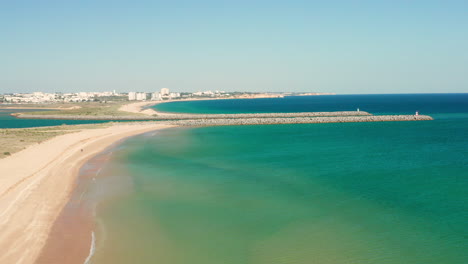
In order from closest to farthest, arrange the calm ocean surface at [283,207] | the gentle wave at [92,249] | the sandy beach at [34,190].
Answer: the gentle wave at [92,249] → the calm ocean surface at [283,207] → the sandy beach at [34,190]

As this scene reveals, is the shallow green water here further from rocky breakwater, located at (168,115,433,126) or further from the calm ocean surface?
rocky breakwater, located at (168,115,433,126)

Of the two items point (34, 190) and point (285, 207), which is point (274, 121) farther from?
point (34, 190)

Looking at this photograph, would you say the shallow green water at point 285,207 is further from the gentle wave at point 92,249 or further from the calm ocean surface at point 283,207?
the gentle wave at point 92,249

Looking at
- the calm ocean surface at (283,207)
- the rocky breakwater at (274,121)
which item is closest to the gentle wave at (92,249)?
the calm ocean surface at (283,207)

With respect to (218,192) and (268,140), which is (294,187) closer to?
(218,192)

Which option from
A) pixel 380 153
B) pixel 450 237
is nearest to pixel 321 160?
pixel 380 153

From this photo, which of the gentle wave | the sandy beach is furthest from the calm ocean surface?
the sandy beach

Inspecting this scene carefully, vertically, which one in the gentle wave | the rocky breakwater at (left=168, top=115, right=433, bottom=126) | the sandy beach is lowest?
the gentle wave
